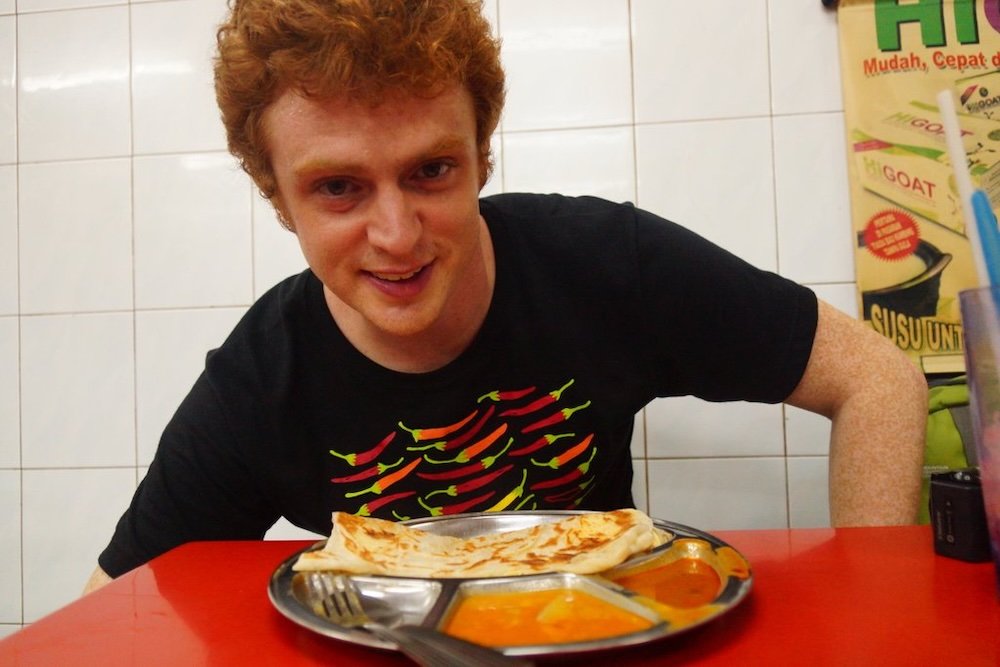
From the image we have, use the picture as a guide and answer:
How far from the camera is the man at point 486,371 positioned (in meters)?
0.95

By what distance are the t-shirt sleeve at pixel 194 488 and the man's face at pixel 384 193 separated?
277 millimetres

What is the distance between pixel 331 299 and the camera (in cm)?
109

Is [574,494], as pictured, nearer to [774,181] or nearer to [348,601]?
[348,601]

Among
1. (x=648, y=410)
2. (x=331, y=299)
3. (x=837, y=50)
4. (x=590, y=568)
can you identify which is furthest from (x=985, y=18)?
(x=590, y=568)

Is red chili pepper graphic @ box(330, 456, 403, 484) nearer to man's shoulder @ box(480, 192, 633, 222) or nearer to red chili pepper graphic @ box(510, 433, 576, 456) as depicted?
red chili pepper graphic @ box(510, 433, 576, 456)

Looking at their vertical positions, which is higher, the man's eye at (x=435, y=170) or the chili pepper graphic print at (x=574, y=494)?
the man's eye at (x=435, y=170)

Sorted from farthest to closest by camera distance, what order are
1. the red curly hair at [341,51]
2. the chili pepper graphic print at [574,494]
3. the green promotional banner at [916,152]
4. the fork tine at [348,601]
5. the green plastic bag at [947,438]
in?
the green promotional banner at [916,152], the green plastic bag at [947,438], the chili pepper graphic print at [574,494], the red curly hair at [341,51], the fork tine at [348,601]

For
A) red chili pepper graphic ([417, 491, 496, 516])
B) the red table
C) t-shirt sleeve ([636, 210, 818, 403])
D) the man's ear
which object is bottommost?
red chili pepper graphic ([417, 491, 496, 516])

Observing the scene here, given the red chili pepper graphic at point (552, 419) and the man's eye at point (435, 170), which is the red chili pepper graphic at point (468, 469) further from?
the man's eye at point (435, 170)

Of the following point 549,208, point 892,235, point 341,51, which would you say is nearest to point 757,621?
point 341,51

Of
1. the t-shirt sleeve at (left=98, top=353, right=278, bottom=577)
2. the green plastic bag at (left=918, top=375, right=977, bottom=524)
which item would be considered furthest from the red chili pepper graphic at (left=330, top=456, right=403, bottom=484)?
the green plastic bag at (left=918, top=375, right=977, bottom=524)

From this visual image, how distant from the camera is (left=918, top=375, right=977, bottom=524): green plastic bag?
1406mm

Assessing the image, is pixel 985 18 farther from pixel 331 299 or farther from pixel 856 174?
pixel 331 299

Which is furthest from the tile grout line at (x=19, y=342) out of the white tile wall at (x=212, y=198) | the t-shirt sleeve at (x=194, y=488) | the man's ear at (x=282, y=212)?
the man's ear at (x=282, y=212)
